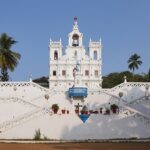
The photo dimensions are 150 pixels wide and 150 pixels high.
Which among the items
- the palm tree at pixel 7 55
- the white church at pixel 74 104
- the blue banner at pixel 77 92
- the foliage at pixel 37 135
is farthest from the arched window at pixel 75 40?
the foliage at pixel 37 135

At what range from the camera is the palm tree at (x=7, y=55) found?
186ft

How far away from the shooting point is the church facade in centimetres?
6341

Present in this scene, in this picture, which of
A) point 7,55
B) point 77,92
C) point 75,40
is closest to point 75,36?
point 75,40

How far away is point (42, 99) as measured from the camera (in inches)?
1861

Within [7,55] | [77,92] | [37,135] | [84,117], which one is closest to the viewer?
[37,135]

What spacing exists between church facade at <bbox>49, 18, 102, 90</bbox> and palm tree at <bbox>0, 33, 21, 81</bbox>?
766 cm

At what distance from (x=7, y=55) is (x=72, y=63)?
1099 cm

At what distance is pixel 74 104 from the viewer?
47000 mm

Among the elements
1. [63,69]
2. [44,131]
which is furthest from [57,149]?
[63,69]

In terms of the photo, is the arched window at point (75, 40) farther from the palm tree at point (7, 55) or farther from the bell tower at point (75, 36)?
the palm tree at point (7, 55)

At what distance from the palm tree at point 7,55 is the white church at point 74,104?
7.37 m

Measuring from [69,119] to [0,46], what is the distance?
23.9 metres

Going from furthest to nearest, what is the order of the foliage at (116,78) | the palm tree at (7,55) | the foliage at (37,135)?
the foliage at (116,78) < the palm tree at (7,55) < the foliage at (37,135)

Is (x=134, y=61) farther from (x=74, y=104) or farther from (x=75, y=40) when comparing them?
(x=74, y=104)
